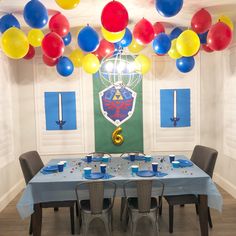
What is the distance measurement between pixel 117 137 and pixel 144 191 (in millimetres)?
2067

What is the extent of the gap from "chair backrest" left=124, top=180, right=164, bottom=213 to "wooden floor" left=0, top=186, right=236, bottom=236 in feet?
1.70

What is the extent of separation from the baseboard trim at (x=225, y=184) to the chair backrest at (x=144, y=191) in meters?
1.78

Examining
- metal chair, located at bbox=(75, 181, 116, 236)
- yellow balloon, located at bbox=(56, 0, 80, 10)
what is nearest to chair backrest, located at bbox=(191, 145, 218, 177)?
metal chair, located at bbox=(75, 181, 116, 236)

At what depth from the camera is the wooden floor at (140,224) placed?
9.31 ft

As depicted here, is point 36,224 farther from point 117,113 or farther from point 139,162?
point 117,113

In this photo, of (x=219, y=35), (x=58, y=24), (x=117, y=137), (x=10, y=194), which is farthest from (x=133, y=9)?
(x=10, y=194)

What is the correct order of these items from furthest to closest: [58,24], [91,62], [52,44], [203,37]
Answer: [91,62], [203,37], [58,24], [52,44]

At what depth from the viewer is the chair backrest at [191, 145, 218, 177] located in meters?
2.81

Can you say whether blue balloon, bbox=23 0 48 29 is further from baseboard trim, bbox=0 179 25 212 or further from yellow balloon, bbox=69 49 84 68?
baseboard trim, bbox=0 179 25 212

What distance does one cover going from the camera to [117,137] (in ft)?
14.4

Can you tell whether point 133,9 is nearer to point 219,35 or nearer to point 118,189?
point 219,35

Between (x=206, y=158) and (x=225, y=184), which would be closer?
(x=206, y=158)

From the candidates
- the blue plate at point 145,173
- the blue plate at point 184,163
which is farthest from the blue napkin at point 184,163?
the blue plate at point 145,173

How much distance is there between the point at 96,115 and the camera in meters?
4.41
